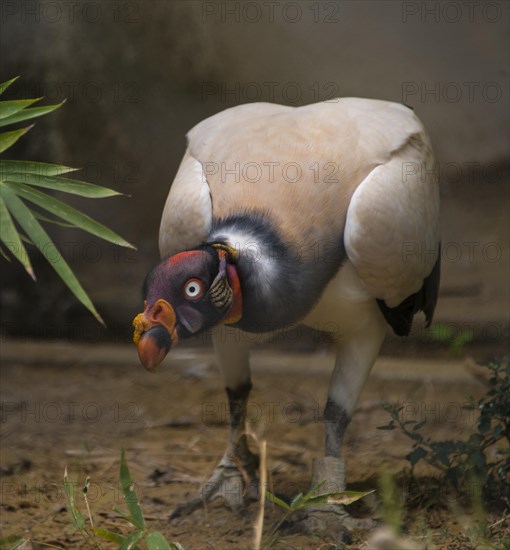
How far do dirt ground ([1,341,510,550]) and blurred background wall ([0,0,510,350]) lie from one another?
1.03 m

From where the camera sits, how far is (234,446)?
4.47 metres

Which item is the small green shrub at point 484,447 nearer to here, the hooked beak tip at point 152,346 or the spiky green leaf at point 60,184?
the hooked beak tip at point 152,346

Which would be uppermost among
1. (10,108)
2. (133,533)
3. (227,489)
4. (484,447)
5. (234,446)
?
(10,108)

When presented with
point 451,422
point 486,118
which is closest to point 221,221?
point 451,422

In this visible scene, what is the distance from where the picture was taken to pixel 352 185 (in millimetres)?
3830

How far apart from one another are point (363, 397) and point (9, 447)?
88.1 inches

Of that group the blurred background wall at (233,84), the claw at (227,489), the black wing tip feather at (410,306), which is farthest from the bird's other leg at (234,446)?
the blurred background wall at (233,84)

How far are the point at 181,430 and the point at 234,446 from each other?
126 centimetres

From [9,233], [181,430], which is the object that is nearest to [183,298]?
[9,233]

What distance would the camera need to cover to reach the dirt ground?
4.03 metres

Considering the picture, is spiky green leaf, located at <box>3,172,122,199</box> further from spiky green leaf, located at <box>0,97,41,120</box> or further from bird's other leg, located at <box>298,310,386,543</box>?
bird's other leg, located at <box>298,310,386,543</box>

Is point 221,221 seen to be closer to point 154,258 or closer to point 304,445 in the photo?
point 304,445

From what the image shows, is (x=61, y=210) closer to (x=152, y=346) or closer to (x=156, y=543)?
(x=152, y=346)

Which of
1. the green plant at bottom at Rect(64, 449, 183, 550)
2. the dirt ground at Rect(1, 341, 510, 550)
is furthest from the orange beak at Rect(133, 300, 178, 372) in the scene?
the dirt ground at Rect(1, 341, 510, 550)
